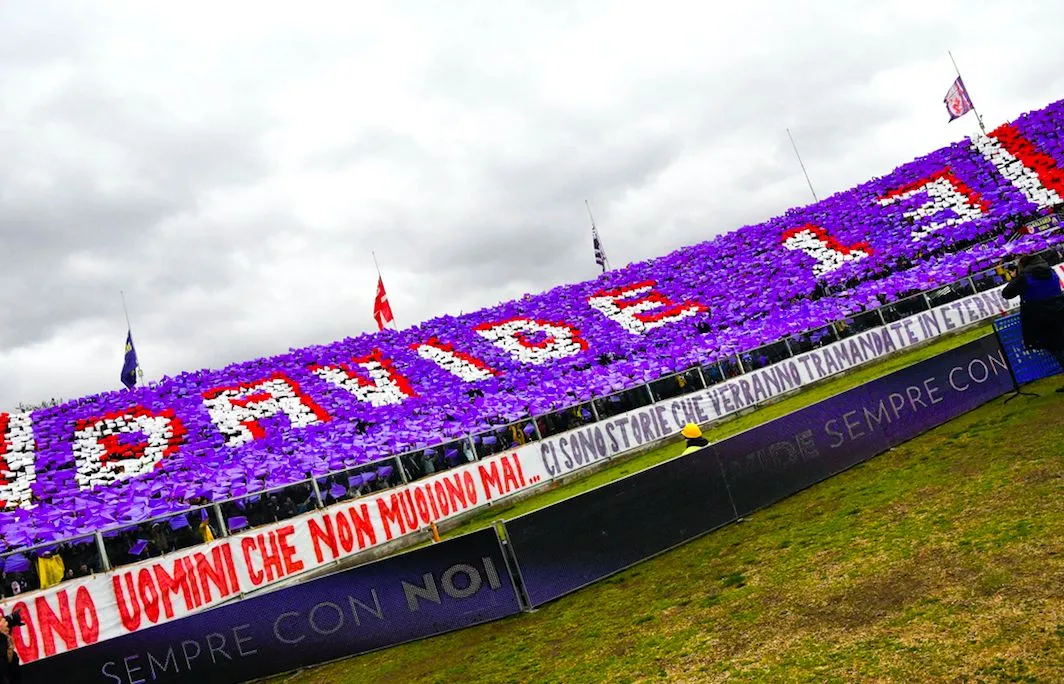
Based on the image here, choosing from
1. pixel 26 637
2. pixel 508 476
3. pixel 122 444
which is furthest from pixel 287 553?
pixel 122 444

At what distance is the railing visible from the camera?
11.2 metres

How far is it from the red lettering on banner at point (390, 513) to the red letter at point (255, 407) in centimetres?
1081

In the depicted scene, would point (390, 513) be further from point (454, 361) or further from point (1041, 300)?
point (454, 361)

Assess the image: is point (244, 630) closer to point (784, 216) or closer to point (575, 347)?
point (575, 347)

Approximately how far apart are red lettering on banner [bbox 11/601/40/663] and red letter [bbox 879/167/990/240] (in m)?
37.4

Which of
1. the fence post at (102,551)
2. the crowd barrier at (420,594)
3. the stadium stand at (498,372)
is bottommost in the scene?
the crowd barrier at (420,594)

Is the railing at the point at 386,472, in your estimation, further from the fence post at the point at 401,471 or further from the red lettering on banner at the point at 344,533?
the red lettering on banner at the point at 344,533

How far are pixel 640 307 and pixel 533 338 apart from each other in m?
6.28

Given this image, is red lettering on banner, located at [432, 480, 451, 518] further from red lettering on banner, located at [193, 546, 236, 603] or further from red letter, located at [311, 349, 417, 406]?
red letter, located at [311, 349, 417, 406]

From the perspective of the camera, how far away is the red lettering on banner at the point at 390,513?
14578mm

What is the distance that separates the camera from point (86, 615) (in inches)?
419

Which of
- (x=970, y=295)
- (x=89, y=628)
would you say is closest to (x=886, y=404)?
(x=89, y=628)

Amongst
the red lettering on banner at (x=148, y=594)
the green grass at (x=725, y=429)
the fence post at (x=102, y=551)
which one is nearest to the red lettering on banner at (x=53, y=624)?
the fence post at (x=102, y=551)

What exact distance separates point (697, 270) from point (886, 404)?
2844cm
